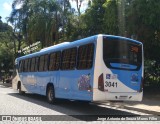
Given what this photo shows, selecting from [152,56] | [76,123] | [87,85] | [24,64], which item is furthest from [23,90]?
[76,123]

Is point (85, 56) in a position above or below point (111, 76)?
A: above

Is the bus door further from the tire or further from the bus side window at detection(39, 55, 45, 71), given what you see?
the bus side window at detection(39, 55, 45, 71)

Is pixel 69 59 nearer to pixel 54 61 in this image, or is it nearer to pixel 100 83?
pixel 54 61

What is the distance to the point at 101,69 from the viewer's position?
13188 millimetres

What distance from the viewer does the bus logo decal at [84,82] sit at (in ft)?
44.4

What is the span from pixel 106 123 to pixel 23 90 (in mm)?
13706

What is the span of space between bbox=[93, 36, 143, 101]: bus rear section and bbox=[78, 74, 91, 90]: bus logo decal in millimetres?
495

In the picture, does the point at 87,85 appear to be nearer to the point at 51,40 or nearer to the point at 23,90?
the point at 23,90

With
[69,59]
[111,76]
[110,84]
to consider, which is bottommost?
[110,84]

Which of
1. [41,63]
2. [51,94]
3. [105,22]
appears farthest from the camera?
[105,22]

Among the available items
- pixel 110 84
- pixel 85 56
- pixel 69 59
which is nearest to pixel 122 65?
pixel 110 84

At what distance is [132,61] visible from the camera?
1413cm

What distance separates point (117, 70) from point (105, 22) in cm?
1094

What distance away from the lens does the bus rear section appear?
43.2ft
